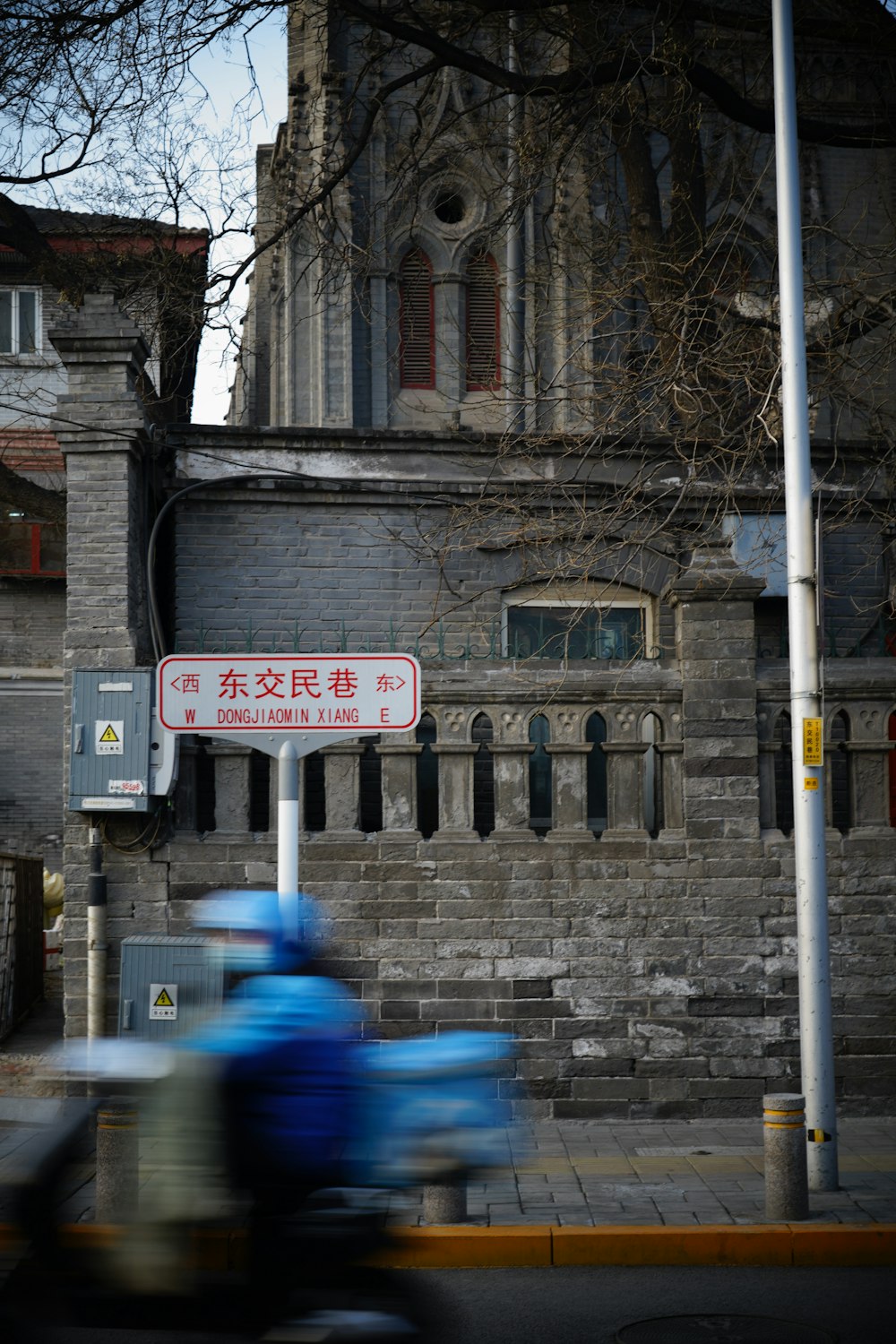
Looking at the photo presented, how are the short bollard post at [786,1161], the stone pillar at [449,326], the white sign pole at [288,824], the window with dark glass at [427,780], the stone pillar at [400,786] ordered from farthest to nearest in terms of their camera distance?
the stone pillar at [449,326]
the window with dark glass at [427,780]
the stone pillar at [400,786]
the white sign pole at [288,824]
the short bollard post at [786,1161]

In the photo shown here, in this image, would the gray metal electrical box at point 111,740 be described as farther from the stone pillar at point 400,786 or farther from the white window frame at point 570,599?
the white window frame at point 570,599

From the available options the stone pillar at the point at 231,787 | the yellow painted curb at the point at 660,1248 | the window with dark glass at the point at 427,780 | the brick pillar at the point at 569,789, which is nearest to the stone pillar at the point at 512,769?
the brick pillar at the point at 569,789

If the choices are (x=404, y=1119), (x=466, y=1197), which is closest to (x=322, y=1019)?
(x=404, y=1119)

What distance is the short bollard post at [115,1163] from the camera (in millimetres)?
6457

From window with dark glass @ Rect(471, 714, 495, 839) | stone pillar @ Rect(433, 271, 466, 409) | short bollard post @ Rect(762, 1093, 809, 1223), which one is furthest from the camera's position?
stone pillar @ Rect(433, 271, 466, 409)

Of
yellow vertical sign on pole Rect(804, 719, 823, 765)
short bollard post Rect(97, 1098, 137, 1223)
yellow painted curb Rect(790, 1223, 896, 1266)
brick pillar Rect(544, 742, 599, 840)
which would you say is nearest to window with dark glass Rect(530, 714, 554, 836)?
brick pillar Rect(544, 742, 599, 840)

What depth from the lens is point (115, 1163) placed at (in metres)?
6.54

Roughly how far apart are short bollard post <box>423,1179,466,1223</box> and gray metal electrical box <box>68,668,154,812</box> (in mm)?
3421

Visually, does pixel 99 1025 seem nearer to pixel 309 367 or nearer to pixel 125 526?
pixel 125 526

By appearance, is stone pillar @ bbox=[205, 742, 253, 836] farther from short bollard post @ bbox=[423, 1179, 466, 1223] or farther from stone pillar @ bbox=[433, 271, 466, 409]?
stone pillar @ bbox=[433, 271, 466, 409]

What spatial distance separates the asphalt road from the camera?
18.1 feet

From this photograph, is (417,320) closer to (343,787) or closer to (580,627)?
(580,627)

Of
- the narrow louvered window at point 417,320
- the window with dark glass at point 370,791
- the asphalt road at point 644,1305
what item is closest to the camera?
the asphalt road at point 644,1305

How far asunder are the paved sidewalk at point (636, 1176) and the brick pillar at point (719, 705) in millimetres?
1952
